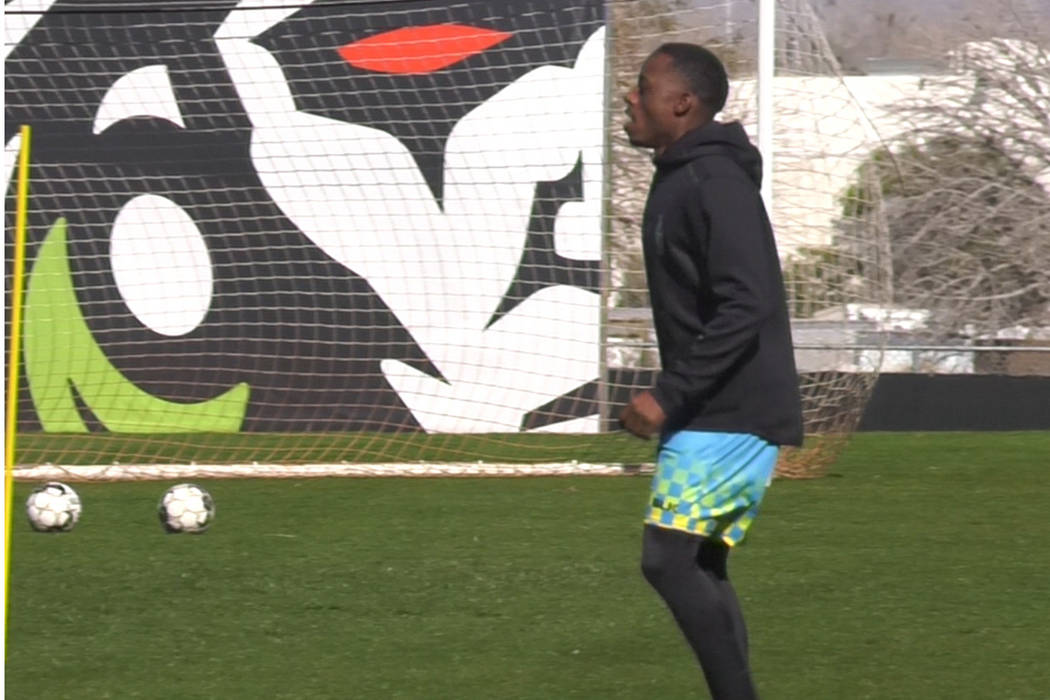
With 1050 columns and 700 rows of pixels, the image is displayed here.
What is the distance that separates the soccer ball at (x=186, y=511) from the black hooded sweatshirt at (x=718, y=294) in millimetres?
3923

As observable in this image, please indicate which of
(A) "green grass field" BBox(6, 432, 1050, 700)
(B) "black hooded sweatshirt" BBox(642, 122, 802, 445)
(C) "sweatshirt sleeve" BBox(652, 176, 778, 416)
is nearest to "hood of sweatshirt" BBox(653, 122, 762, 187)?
(B) "black hooded sweatshirt" BBox(642, 122, 802, 445)

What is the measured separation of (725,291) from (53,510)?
449cm

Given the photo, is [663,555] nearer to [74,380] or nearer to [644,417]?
[644,417]

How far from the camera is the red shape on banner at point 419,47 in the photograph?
1120cm

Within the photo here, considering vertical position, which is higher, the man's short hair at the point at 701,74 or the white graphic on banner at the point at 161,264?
the man's short hair at the point at 701,74

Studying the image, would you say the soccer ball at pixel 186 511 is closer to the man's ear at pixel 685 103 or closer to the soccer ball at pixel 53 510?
the soccer ball at pixel 53 510

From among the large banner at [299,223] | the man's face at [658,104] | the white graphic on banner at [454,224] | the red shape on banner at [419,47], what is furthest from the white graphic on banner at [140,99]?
the man's face at [658,104]

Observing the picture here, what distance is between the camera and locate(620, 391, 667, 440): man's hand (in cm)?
355

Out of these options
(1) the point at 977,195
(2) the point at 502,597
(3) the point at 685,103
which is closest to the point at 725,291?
(3) the point at 685,103

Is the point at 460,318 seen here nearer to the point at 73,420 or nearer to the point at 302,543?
the point at 73,420

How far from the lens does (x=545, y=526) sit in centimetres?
763

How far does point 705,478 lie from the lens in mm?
3666

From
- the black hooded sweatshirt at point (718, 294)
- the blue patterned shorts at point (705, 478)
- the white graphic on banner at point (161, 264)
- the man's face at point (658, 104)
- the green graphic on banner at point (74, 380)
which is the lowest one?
the green graphic on banner at point (74, 380)

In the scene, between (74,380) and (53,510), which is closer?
(53,510)
